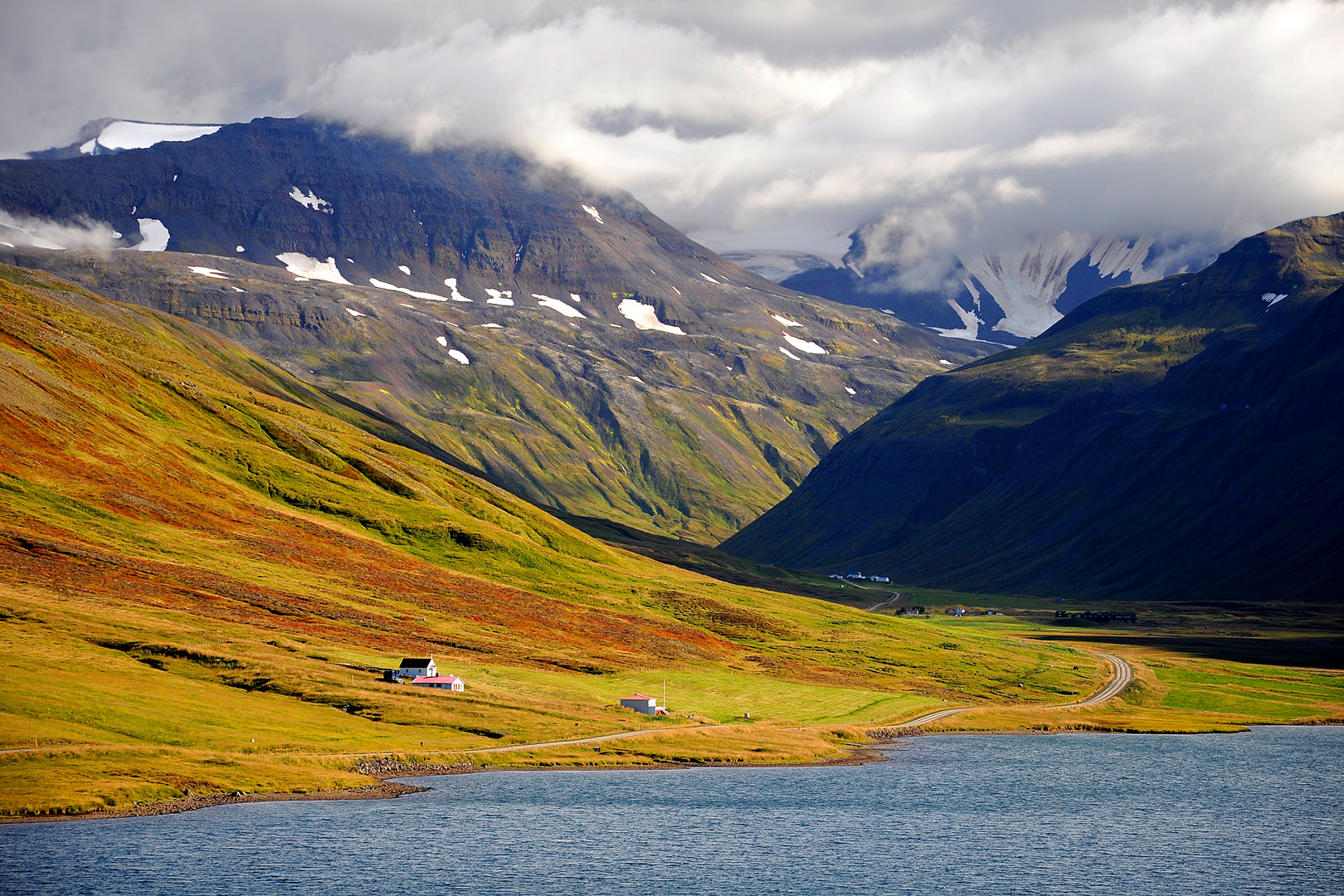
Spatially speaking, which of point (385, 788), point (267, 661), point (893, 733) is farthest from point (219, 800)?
point (893, 733)

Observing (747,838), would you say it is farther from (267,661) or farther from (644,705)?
(267,661)

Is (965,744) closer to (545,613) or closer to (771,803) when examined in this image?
(771,803)

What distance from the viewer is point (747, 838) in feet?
299

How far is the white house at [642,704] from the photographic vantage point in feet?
463

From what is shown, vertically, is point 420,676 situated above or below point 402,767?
above

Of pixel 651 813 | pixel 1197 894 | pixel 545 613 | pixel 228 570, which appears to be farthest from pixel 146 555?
pixel 1197 894

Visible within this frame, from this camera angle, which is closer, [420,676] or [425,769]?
[425,769]

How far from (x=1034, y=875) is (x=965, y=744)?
64681 millimetres

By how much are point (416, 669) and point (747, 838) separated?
5607 centimetres

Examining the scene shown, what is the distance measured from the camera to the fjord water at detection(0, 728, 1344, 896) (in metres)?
76.6

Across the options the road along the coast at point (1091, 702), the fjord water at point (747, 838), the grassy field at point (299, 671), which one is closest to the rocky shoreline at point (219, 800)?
the grassy field at point (299, 671)

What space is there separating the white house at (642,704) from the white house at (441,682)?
1931cm

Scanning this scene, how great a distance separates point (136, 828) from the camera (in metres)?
83.8

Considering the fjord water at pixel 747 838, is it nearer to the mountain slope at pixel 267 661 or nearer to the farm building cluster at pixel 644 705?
the mountain slope at pixel 267 661
